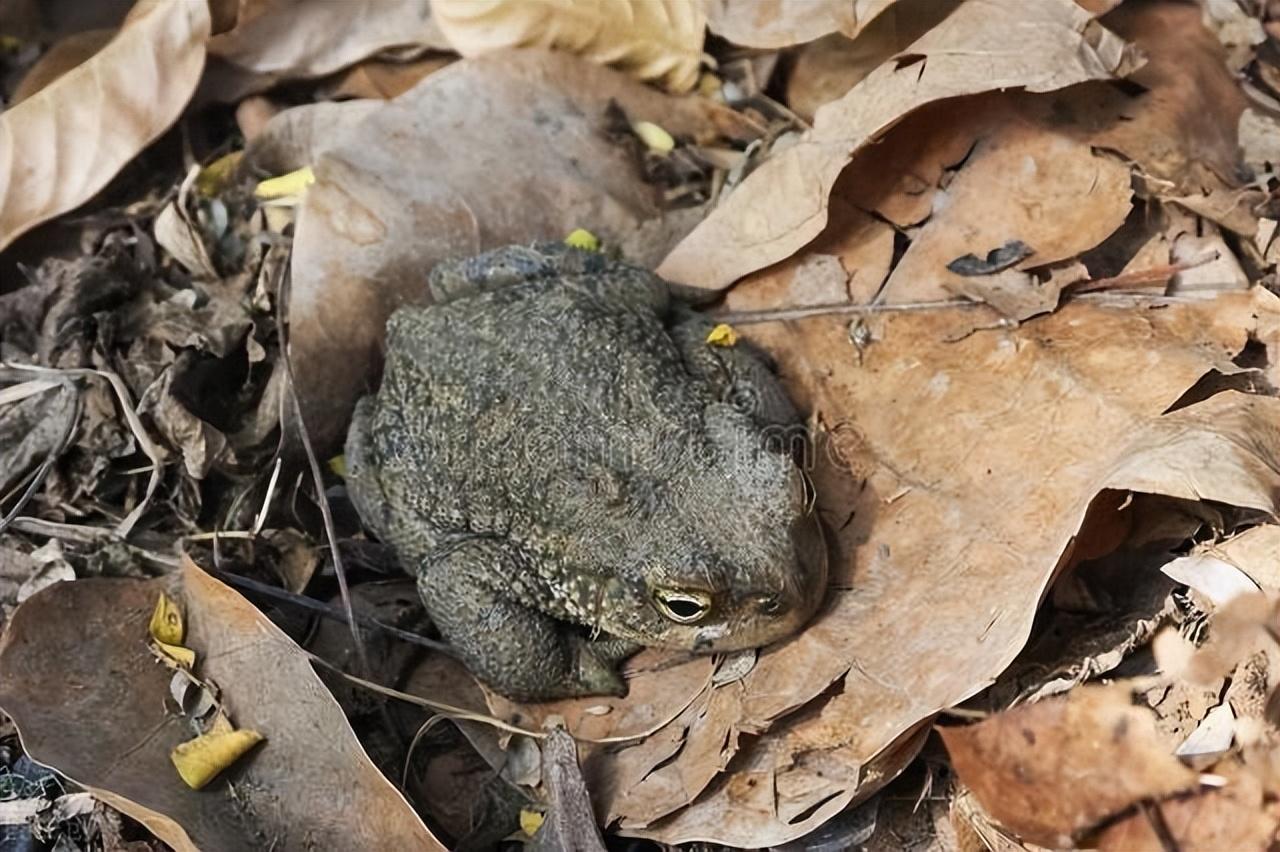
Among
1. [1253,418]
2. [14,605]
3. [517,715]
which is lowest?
[517,715]

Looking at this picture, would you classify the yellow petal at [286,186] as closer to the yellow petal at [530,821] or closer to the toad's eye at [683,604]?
the toad's eye at [683,604]

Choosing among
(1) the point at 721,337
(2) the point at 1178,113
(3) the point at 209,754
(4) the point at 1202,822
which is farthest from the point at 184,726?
(2) the point at 1178,113

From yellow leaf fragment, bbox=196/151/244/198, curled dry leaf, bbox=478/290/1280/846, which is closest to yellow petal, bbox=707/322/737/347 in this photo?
curled dry leaf, bbox=478/290/1280/846

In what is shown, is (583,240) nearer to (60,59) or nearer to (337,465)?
(337,465)

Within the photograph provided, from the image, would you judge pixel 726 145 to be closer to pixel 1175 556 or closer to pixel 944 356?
pixel 944 356

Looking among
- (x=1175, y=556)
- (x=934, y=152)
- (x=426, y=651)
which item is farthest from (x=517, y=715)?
(x=934, y=152)

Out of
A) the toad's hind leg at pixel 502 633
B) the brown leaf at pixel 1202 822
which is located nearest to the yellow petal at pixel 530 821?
the toad's hind leg at pixel 502 633
